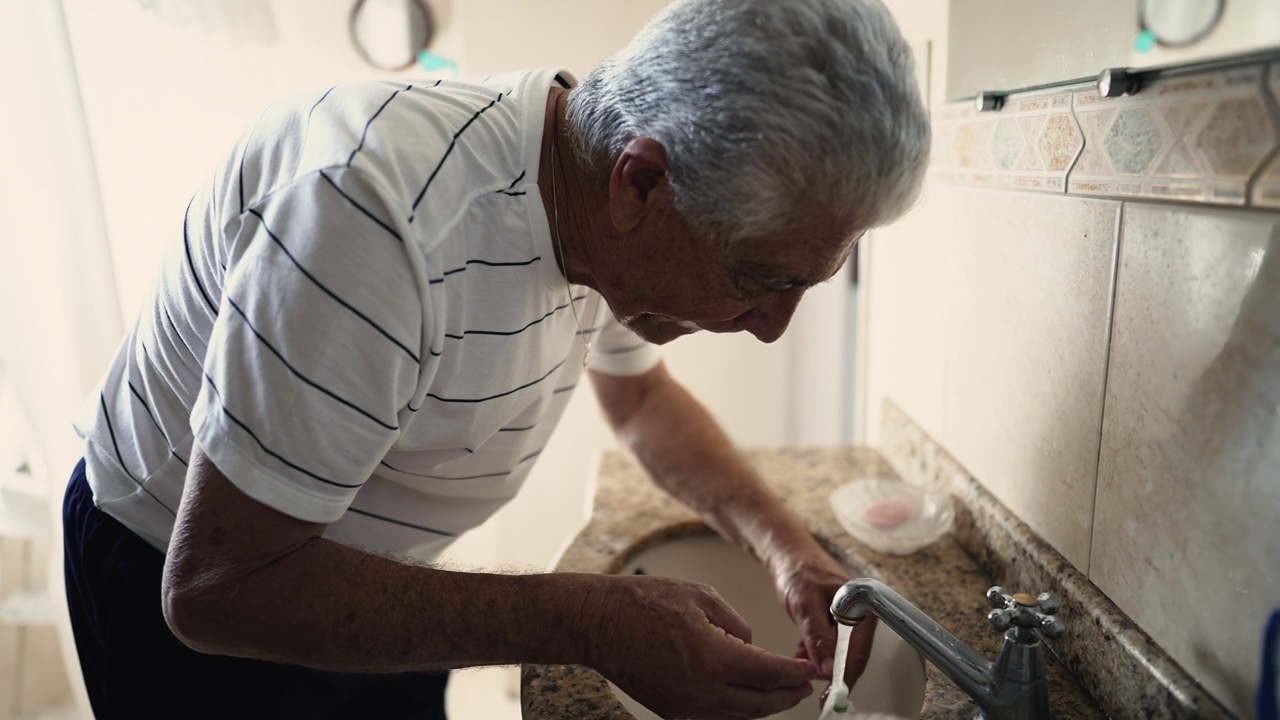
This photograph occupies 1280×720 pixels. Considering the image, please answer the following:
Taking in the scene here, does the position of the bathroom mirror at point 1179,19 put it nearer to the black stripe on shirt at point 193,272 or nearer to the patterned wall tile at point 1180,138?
the patterned wall tile at point 1180,138

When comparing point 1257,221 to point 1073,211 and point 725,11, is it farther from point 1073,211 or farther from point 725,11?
point 725,11

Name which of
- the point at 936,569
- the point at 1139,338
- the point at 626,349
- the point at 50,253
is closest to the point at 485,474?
the point at 626,349

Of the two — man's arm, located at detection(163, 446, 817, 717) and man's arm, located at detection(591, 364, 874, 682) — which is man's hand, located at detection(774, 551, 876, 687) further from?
man's arm, located at detection(163, 446, 817, 717)

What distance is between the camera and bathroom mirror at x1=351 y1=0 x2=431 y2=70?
1.57 metres

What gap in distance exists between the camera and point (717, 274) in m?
0.71

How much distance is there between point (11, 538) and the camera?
1427 millimetres

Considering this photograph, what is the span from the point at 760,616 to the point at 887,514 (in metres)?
0.22

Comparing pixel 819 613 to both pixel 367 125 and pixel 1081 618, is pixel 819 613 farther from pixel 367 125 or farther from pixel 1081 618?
pixel 367 125

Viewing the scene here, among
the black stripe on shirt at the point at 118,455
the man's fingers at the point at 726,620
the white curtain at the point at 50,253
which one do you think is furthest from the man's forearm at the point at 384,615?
the white curtain at the point at 50,253

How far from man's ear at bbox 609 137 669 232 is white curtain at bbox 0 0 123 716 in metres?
1.12

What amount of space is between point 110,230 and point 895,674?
1.46 meters

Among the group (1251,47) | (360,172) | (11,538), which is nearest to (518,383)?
(360,172)

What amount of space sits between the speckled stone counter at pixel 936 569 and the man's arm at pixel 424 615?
0.11m

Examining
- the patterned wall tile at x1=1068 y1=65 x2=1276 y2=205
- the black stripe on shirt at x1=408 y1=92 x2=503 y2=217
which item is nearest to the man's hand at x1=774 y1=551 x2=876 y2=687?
the patterned wall tile at x1=1068 y1=65 x2=1276 y2=205
